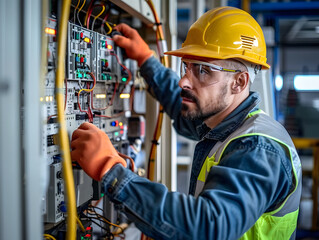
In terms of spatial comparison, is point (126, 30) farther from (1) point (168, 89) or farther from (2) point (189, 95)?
(2) point (189, 95)

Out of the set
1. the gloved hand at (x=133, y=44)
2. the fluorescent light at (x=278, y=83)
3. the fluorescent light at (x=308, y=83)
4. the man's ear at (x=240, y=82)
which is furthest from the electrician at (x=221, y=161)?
the fluorescent light at (x=308, y=83)

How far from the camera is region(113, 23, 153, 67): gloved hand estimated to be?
186 centimetres

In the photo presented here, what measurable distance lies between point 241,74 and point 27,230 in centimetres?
103

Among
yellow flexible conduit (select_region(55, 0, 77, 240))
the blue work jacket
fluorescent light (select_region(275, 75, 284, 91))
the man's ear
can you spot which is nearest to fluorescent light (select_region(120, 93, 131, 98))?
the man's ear

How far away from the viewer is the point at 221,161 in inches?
45.4

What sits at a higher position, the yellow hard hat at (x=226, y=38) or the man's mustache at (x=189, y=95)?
the yellow hard hat at (x=226, y=38)

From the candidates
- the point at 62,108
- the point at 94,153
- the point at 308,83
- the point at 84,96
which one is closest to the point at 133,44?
the point at 84,96

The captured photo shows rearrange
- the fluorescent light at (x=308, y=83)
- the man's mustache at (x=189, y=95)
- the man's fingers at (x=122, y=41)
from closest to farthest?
1. the man's mustache at (x=189, y=95)
2. the man's fingers at (x=122, y=41)
3. the fluorescent light at (x=308, y=83)

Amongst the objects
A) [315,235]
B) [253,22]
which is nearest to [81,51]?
[253,22]

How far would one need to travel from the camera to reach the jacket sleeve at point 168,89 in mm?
1952

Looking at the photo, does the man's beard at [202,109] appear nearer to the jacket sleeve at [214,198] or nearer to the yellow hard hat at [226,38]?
the yellow hard hat at [226,38]

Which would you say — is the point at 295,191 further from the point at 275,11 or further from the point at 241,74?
the point at 275,11

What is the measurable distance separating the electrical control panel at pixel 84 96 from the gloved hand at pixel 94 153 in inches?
7.5

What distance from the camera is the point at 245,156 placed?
1.10 meters
